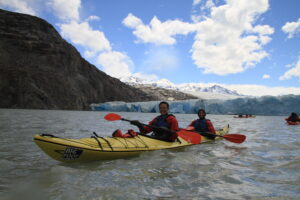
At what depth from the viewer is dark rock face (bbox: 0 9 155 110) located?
3469cm

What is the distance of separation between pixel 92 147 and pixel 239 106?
31.0 meters

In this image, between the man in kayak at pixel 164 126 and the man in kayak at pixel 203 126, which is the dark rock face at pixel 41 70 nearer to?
the man in kayak at pixel 203 126

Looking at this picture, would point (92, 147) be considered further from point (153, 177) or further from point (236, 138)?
point (236, 138)

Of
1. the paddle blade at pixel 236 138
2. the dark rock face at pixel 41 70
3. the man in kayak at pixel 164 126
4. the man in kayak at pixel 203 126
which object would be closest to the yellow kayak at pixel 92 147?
the man in kayak at pixel 164 126

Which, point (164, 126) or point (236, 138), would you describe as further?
point (236, 138)

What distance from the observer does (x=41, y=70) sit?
40.9 metres

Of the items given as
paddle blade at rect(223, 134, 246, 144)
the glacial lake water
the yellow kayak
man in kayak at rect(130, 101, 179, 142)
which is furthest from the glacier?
the yellow kayak

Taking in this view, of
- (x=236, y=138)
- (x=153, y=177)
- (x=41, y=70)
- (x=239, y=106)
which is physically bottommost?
(x=153, y=177)

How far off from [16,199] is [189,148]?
478 cm

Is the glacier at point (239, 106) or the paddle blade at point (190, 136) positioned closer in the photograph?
the paddle blade at point (190, 136)

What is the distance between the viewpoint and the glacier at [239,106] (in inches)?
1172

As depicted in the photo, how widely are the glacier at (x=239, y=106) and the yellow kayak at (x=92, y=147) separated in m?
28.4

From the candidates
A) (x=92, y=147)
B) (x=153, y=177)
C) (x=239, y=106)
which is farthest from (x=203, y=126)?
(x=239, y=106)

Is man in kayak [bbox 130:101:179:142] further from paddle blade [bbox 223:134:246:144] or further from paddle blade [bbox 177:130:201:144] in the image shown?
paddle blade [bbox 223:134:246:144]
